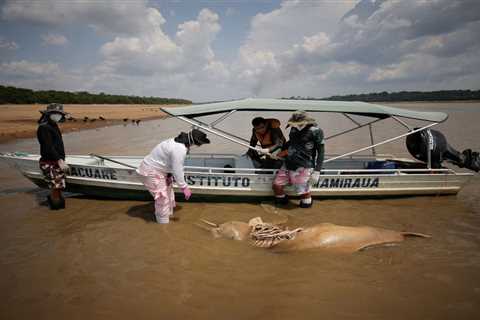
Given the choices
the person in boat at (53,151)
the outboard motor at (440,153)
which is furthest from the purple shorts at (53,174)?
the outboard motor at (440,153)

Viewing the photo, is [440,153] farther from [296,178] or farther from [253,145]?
[253,145]

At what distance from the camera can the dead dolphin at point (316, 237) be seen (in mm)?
4219

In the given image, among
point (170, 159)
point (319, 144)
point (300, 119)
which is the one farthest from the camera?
point (319, 144)

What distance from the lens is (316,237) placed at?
429 cm

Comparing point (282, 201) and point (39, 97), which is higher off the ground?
point (39, 97)

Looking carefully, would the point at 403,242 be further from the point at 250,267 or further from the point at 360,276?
the point at 250,267

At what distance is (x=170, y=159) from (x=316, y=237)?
265 cm

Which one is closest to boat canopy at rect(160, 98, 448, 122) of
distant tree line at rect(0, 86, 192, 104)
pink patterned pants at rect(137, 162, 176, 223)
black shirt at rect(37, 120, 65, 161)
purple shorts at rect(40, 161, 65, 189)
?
pink patterned pants at rect(137, 162, 176, 223)

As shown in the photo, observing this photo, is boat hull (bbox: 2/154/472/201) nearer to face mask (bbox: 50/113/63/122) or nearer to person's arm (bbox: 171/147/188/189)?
face mask (bbox: 50/113/63/122)

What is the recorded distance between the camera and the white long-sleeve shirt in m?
4.58

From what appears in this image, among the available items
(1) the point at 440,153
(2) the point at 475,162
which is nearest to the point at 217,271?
(1) the point at 440,153

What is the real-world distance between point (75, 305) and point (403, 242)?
464 cm

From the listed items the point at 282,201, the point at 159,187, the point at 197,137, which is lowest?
the point at 282,201

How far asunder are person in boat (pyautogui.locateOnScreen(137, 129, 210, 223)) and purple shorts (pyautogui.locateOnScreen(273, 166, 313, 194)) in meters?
1.94
